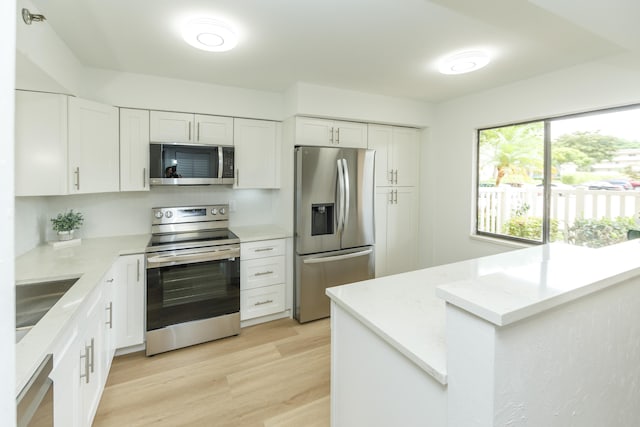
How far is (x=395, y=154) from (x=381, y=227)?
0.90 meters

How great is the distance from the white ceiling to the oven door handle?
157 cm

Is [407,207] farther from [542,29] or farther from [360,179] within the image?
[542,29]

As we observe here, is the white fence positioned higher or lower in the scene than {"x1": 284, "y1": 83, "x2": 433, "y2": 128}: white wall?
lower

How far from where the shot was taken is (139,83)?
2637 mm

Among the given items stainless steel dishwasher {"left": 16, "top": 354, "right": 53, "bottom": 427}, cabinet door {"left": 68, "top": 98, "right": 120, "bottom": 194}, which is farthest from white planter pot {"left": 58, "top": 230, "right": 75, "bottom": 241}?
stainless steel dishwasher {"left": 16, "top": 354, "right": 53, "bottom": 427}

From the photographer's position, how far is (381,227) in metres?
3.61

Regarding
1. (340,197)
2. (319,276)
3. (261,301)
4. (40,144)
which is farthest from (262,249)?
(40,144)

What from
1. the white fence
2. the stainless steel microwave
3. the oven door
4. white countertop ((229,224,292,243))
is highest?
the stainless steel microwave

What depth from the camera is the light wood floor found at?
6.05 feet

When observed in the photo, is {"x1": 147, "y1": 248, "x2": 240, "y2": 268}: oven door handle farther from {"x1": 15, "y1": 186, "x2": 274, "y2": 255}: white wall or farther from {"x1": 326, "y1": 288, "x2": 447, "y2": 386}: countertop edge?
{"x1": 326, "y1": 288, "x2": 447, "y2": 386}: countertop edge

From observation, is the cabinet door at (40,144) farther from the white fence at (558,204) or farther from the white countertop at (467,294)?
the white fence at (558,204)

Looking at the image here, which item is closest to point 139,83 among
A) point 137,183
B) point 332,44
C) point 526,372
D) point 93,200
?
point 137,183

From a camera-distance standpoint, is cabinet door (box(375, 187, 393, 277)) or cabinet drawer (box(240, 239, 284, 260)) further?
cabinet door (box(375, 187, 393, 277))

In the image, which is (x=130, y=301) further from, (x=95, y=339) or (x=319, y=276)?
(x=319, y=276)
